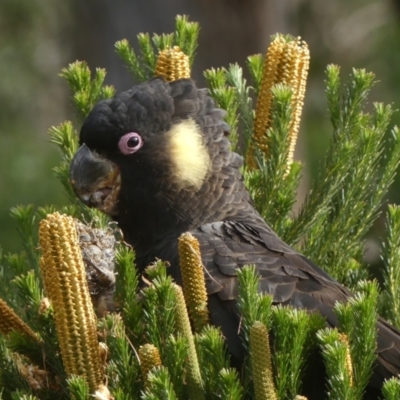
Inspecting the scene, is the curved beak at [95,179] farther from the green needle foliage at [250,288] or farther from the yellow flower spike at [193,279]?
the yellow flower spike at [193,279]

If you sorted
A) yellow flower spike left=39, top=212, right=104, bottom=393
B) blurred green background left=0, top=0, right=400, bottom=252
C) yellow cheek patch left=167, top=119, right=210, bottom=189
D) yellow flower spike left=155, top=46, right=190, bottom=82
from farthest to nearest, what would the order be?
1. blurred green background left=0, top=0, right=400, bottom=252
2. yellow cheek patch left=167, top=119, right=210, bottom=189
3. yellow flower spike left=155, top=46, right=190, bottom=82
4. yellow flower spike left=39, top=212, right=104, bottom=393

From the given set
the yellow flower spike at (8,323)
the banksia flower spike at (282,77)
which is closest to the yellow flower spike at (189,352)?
the yellow flower spike at (8,323)

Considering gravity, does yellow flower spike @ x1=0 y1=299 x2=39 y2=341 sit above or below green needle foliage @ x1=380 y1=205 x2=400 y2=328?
below

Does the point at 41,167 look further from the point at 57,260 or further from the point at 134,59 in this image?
the point at 57,260

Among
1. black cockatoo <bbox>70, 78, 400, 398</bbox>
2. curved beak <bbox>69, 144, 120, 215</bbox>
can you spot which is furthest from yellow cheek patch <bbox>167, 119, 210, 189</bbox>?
curved beak <bbox>69, 144, 120, 215</bbox>

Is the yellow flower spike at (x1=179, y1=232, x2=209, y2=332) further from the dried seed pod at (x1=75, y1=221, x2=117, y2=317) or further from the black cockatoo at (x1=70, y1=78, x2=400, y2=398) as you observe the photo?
the black cockatoo at (x1=70, y1=78, x2=400, y2=398)

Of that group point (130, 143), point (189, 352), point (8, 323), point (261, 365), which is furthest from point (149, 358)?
point (130, 143)

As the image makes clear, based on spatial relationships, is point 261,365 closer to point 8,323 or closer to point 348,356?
point 348,356
